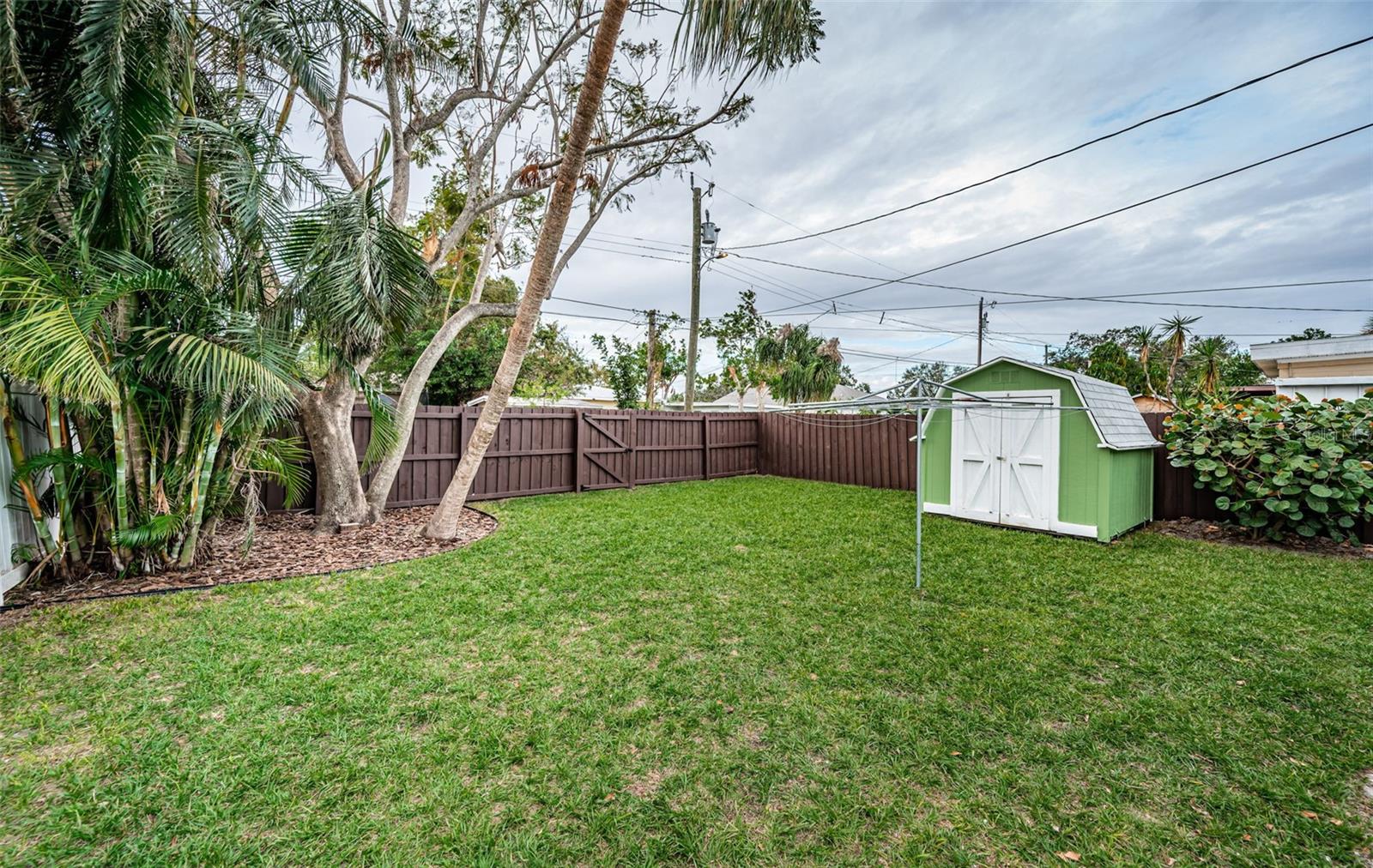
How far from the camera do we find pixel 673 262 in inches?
543

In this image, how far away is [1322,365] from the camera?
7.14m

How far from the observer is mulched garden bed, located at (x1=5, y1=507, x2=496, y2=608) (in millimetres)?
3461

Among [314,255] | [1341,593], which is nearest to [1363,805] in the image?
[1341,593]

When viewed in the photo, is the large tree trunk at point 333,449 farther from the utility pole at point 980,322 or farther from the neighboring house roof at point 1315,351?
the utility pole at point 980,322

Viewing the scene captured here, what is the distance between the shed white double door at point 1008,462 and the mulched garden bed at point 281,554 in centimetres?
567

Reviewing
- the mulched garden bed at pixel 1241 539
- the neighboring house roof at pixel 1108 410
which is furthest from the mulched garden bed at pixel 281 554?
the mulched garden bed at pixel 1241 539

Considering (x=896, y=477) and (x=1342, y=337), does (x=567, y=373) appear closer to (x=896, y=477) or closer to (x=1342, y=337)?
(x=896, y=477)

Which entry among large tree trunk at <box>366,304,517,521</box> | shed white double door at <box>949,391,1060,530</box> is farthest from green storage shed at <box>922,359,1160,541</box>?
large tree trunk at <box>366,304,517,521</box>

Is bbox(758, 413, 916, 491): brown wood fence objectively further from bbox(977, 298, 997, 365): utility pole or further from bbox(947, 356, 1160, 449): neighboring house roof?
bbox(977, 298, 997, 365): utility pole

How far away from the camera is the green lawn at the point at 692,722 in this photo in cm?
159

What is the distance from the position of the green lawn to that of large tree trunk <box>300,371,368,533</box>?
1.72 m

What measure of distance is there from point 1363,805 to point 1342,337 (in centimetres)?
825

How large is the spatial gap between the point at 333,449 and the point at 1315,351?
40.1 feet

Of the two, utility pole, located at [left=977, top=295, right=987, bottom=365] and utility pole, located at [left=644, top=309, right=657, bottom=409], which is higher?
utility pole, located at [left=977, top=295, right=987, bottom=365]
